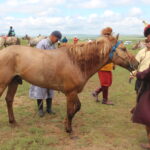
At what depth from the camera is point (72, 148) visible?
4.00m

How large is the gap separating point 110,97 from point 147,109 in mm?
4115

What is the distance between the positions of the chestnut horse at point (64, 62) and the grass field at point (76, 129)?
73 cm

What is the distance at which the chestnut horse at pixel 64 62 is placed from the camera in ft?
13.8

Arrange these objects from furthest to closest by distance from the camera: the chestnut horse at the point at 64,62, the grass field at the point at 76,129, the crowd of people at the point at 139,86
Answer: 1. the chestnut horse at the point at 64,62
2. the grass field at the point at 76,129
3. the crowd of people at the point at 139,86

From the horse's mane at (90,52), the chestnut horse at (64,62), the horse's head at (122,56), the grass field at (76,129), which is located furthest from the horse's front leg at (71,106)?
the horse's head at (122,56)

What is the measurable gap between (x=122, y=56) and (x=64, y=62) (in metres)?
1.09

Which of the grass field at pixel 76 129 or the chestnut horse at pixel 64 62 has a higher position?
the chestnut horse at pixel 64 62

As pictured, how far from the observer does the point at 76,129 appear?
4.83m

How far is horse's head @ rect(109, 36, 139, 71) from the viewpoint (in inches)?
166

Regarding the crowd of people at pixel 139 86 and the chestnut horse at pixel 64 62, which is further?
the chestnut horse at pixel 64 62

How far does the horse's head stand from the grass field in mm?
1430

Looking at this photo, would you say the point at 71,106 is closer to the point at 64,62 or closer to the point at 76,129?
the point at 76,129

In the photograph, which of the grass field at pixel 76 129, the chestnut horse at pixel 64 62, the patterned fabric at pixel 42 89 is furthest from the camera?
the patterned fabric at pixel 42 89

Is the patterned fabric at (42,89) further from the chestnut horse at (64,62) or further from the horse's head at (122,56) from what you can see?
the horse's head at (122,56)
